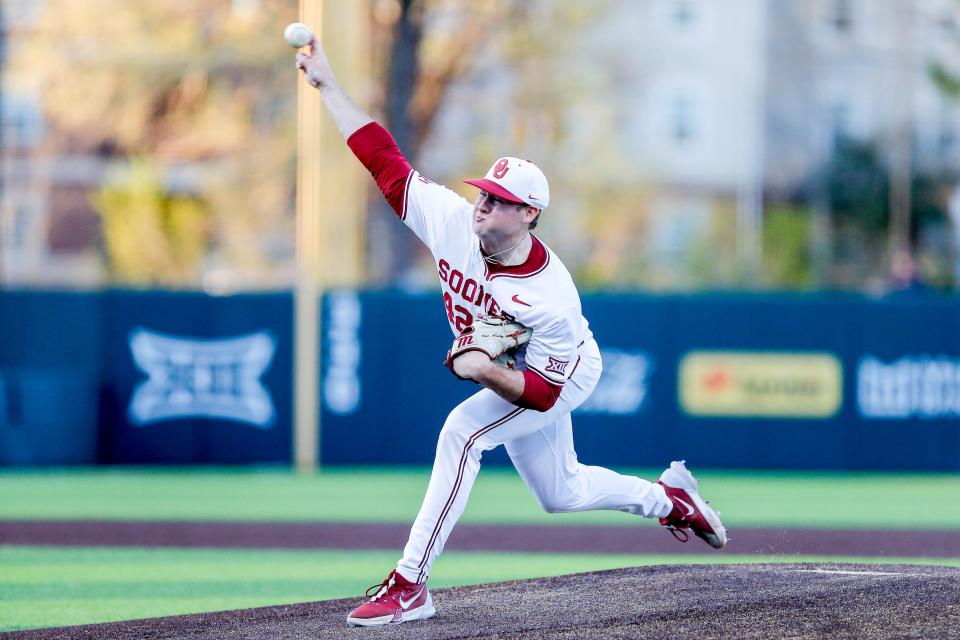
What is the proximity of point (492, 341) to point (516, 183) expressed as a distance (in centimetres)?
61

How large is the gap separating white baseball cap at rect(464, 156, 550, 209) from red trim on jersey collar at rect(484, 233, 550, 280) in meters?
0.17

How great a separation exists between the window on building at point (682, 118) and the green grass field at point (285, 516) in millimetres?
25663

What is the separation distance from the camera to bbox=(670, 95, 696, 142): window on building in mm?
37375

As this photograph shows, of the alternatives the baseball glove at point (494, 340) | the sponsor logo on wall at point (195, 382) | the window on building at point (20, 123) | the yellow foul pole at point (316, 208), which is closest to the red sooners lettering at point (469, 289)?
the baseball glove at point (494, 340)

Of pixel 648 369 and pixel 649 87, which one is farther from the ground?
pixel 649 87

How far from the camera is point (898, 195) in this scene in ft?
104

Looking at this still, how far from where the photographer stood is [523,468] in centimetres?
561

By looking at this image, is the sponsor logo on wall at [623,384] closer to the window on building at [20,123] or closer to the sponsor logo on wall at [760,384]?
the sponsor logo on wall at [760,384]

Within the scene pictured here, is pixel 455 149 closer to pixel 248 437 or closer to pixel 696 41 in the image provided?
pixel 696 41

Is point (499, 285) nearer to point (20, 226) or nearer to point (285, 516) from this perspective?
point (285, 516)

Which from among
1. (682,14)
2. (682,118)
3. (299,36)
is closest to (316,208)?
(299,36)

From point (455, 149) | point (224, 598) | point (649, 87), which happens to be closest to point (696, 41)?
point (649, 87)

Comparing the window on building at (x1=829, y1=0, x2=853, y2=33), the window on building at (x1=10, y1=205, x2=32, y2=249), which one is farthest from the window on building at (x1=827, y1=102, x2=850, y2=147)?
the window on building at (x1=10, y1=205, x2=32, y2=249)

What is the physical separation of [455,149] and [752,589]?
1121 inches
